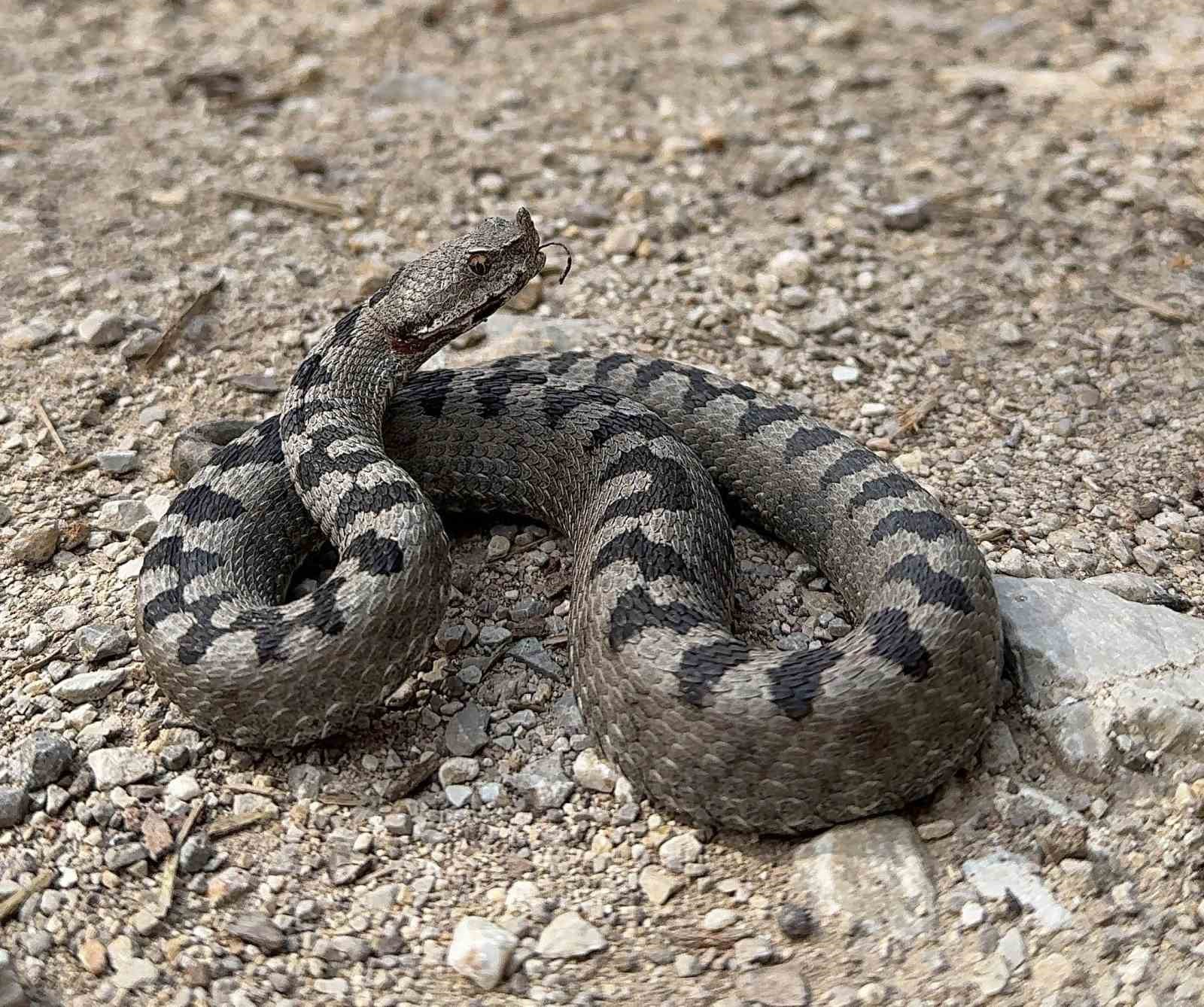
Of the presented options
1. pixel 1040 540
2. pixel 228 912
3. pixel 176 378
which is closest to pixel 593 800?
pixel 228 912

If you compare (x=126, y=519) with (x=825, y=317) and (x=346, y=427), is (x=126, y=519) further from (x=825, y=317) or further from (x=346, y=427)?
(x=825, y=317)

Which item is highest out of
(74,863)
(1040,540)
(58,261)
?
(58,261)

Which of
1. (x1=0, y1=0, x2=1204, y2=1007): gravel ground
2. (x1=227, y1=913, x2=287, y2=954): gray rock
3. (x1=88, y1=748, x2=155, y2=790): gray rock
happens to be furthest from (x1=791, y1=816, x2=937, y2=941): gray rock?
(x1=88, y1=748, x2=155, y2=790): gray rock

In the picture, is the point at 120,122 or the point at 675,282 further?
the point at 120,122

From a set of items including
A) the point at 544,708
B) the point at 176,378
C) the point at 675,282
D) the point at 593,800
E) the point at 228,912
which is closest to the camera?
the point at 228,912

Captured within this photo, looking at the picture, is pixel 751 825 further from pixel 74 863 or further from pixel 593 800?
pixel 74 863

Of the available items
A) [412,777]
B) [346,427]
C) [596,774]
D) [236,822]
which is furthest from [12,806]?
[596,774]
